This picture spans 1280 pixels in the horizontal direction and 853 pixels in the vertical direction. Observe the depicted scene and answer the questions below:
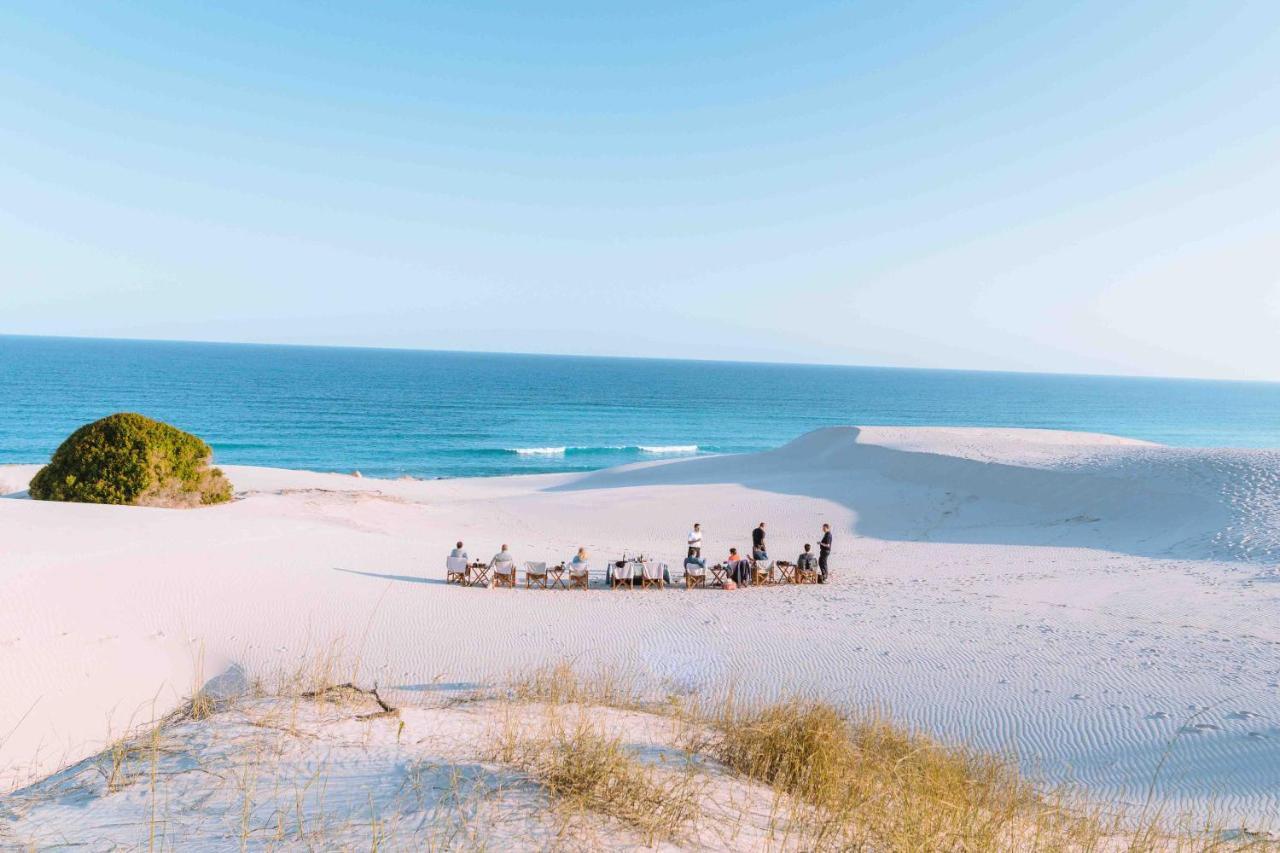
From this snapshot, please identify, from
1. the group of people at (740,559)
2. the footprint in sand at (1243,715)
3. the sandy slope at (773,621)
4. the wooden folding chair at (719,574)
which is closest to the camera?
the sandy slope at (773,621)

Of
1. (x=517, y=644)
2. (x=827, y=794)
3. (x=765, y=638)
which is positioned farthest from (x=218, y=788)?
(x=765, y=638)

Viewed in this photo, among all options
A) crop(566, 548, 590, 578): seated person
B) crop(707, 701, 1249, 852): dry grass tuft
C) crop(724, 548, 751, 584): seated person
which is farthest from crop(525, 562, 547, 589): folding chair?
crop(707, 701, 1249, 852): dry grass tuft

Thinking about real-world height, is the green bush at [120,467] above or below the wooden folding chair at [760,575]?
above

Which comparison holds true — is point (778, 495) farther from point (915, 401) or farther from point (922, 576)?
point (915, 401)

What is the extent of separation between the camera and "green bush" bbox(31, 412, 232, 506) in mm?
16969

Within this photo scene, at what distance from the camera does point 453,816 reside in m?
4.06

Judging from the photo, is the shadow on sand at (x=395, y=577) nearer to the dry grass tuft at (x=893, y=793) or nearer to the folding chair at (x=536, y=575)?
the folding chair at (x=536, y=575)

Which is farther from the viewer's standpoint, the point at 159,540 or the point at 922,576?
the point at 922,576

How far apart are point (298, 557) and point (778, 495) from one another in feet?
62.3

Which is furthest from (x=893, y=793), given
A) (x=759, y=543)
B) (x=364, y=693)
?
(x=759, y=543)

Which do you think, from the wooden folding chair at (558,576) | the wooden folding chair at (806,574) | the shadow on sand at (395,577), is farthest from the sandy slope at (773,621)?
the wooden folding chair at (806,574)

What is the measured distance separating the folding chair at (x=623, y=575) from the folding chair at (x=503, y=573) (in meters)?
2.04

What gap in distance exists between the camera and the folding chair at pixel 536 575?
1484 cm

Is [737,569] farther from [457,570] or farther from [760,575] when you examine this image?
[457,570]
